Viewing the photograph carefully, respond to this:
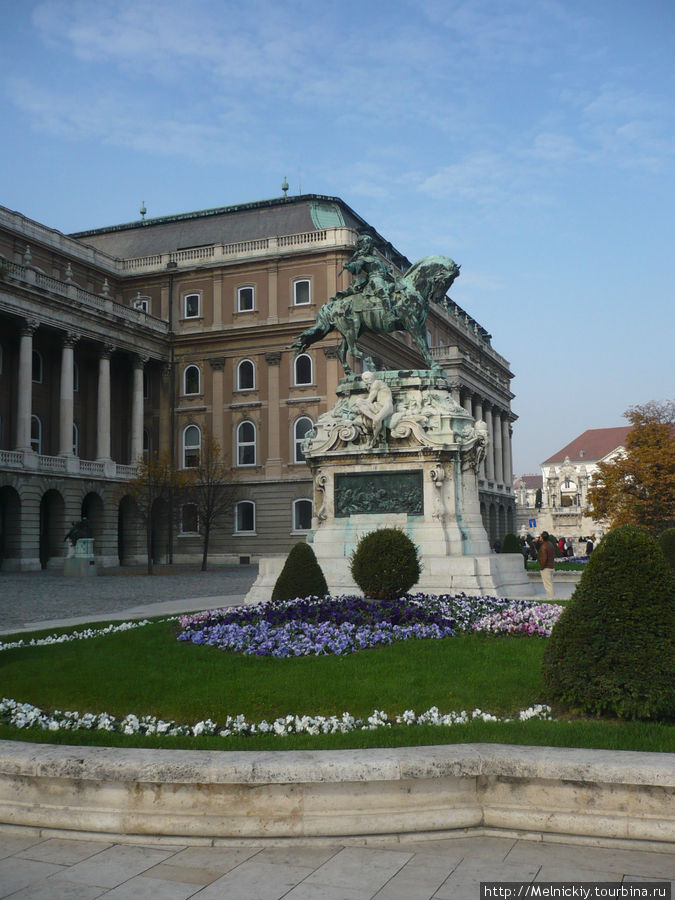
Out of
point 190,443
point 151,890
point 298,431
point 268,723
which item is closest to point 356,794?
point 151,890

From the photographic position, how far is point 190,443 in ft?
195

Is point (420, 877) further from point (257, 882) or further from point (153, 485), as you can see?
point (153, 485)

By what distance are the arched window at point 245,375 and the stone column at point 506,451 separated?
40.8 meters

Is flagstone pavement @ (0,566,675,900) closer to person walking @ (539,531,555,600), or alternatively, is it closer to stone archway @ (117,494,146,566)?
person walking @ (539,531,555,600)

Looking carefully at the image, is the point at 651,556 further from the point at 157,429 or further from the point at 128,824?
the point at 157,429

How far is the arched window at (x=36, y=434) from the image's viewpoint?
5098cm

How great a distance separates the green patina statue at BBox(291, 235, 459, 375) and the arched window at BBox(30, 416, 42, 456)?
34.6m

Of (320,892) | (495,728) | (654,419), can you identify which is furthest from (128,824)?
(654,419)

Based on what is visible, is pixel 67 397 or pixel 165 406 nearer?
pixel 67 397

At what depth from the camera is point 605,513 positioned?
4722cm

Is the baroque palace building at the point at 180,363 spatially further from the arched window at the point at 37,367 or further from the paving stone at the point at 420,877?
the paving stone at the point at 420,877

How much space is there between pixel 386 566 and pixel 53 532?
38.0 m

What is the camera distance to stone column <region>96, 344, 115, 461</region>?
5234cm

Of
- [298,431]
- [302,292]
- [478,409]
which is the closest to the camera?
[298,431]
